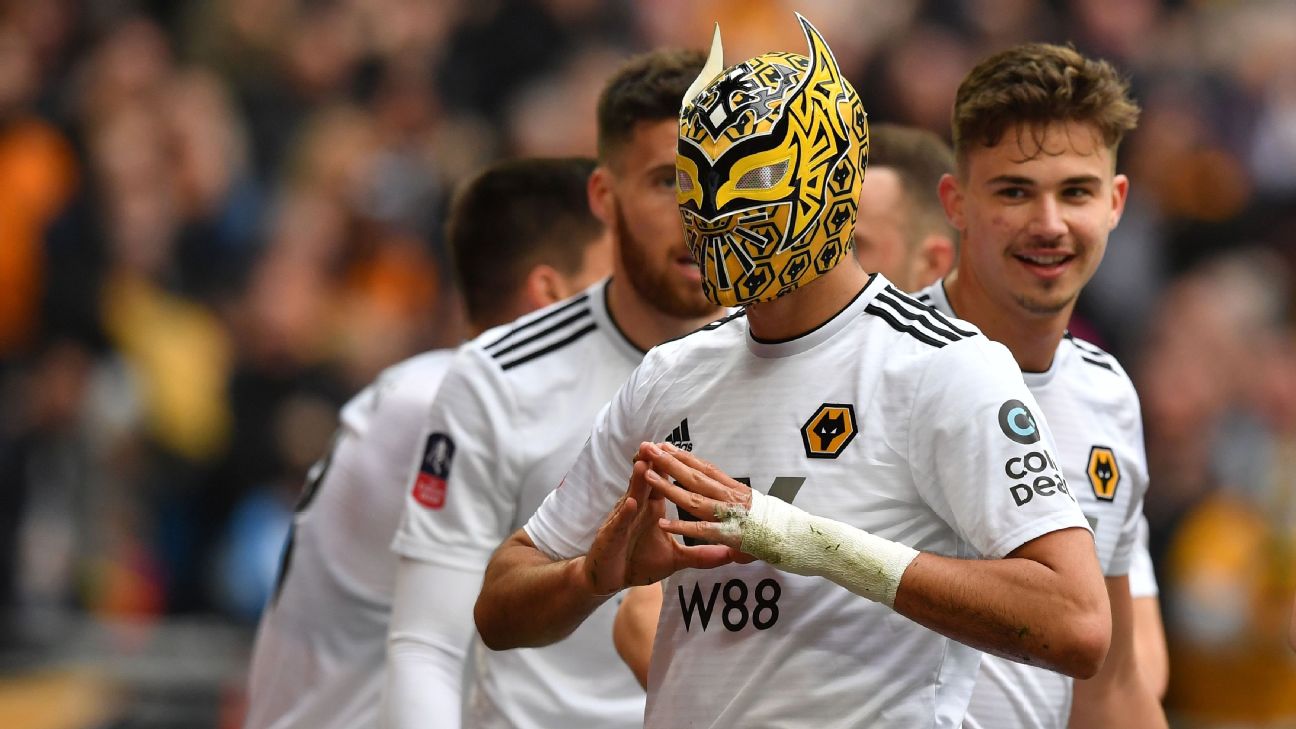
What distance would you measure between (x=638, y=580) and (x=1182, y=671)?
7.54m

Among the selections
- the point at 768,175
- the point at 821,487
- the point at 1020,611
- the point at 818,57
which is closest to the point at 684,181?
the point at 768,175

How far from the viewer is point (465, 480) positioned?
16.9ft

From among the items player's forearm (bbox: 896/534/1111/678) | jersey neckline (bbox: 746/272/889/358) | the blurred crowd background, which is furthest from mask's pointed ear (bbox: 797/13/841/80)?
the blurred crowd background

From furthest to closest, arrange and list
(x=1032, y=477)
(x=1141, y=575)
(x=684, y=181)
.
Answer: (x=1141, y=575)
(x=684, y=181)
(x=1032, y=477)

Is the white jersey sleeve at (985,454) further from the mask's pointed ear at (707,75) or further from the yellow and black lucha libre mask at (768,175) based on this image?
the mask's pointed ear at (707,75)

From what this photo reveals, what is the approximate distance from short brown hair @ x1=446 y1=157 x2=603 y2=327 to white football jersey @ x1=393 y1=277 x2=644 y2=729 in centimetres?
75

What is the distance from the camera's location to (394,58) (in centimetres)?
1427

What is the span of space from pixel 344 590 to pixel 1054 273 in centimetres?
269

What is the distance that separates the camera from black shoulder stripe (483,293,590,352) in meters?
5.32

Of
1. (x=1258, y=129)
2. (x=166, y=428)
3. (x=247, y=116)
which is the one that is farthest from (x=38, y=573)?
(x=1258, y=129)

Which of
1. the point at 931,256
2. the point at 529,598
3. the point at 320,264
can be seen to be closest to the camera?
the point at 529,598

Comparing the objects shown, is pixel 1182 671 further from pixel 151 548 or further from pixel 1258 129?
pixel 151 548

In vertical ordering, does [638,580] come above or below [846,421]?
below

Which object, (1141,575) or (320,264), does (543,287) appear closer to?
(1141,575)
